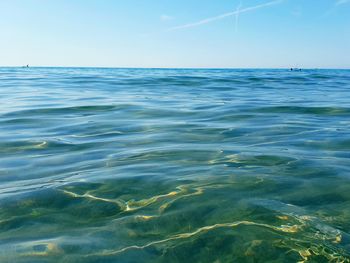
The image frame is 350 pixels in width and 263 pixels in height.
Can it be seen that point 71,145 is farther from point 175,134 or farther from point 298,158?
point 298,158

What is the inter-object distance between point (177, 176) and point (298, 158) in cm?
146

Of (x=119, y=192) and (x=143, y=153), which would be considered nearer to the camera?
(x=119, y=192)

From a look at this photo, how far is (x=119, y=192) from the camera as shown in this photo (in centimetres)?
304

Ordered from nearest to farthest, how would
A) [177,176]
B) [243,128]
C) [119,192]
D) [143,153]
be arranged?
[119,192]
[177,176]
[143,153]
[243,128]

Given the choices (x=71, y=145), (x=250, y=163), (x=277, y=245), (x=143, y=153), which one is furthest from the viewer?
(x=71, y=145)

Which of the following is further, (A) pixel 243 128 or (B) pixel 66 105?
(B) pixel 66 105

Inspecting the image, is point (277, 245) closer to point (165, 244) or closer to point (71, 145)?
point (165, 244)

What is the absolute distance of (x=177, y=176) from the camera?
11.2 ft

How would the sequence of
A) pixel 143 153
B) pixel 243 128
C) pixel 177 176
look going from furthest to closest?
pixel 243 128, pixel 143 153, pixel 177 176

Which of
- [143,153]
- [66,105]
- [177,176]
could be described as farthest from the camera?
[66,105]

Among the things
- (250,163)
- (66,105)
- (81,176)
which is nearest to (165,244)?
(81,176)

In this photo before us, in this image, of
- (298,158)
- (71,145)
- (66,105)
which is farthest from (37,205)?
(66,105)

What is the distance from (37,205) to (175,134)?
2940mm

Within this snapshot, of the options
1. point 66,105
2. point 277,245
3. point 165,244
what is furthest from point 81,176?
point 66,105
